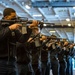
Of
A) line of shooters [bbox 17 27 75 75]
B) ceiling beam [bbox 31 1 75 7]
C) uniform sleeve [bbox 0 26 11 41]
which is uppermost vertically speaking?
ceiling beam [bbox 31 1 75 7]

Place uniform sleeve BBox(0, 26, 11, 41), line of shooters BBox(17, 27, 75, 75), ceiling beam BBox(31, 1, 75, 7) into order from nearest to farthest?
uniform sleeve BBox(0, 26, 11, 41) → line of shooters BBox(17, 27, 75, 75) → ceiling beam BBox(31, 1, 75, 7)

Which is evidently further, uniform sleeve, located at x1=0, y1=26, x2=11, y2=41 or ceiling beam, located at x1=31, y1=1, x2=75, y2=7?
ceiling beam, located at x1=31, y1=1, x2=75, y2=7

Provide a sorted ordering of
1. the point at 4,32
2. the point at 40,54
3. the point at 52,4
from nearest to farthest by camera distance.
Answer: the point at 4,32 < the point at 40,54 < the point at 52,4

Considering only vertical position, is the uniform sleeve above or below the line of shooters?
above

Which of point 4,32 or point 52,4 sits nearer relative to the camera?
point 4,32

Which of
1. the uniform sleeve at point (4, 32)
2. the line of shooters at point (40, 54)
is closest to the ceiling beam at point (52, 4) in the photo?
the line of shooters at point (40, 54)

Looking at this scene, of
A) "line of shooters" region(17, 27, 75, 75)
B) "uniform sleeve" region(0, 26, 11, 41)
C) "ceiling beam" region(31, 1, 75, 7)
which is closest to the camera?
"uniform sleeve" region(0, 26, 11, 41)

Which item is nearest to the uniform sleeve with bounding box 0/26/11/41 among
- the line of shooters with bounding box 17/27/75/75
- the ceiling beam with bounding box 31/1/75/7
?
the line of shooters with bounding box 17/27/75/75

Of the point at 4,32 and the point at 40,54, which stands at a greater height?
the point at 4,32

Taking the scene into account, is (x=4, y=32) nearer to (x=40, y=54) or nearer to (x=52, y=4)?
(x=40, y=54)

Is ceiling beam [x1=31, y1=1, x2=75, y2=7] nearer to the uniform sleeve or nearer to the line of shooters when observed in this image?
the line of shooters

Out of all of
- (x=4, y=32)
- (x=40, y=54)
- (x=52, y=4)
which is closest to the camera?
(x=4, y=32)

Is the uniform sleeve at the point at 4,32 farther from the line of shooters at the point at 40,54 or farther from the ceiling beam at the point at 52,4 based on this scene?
the ceiling beam at the point at 52,4

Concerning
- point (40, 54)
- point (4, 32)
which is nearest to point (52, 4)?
point (40, 54)
